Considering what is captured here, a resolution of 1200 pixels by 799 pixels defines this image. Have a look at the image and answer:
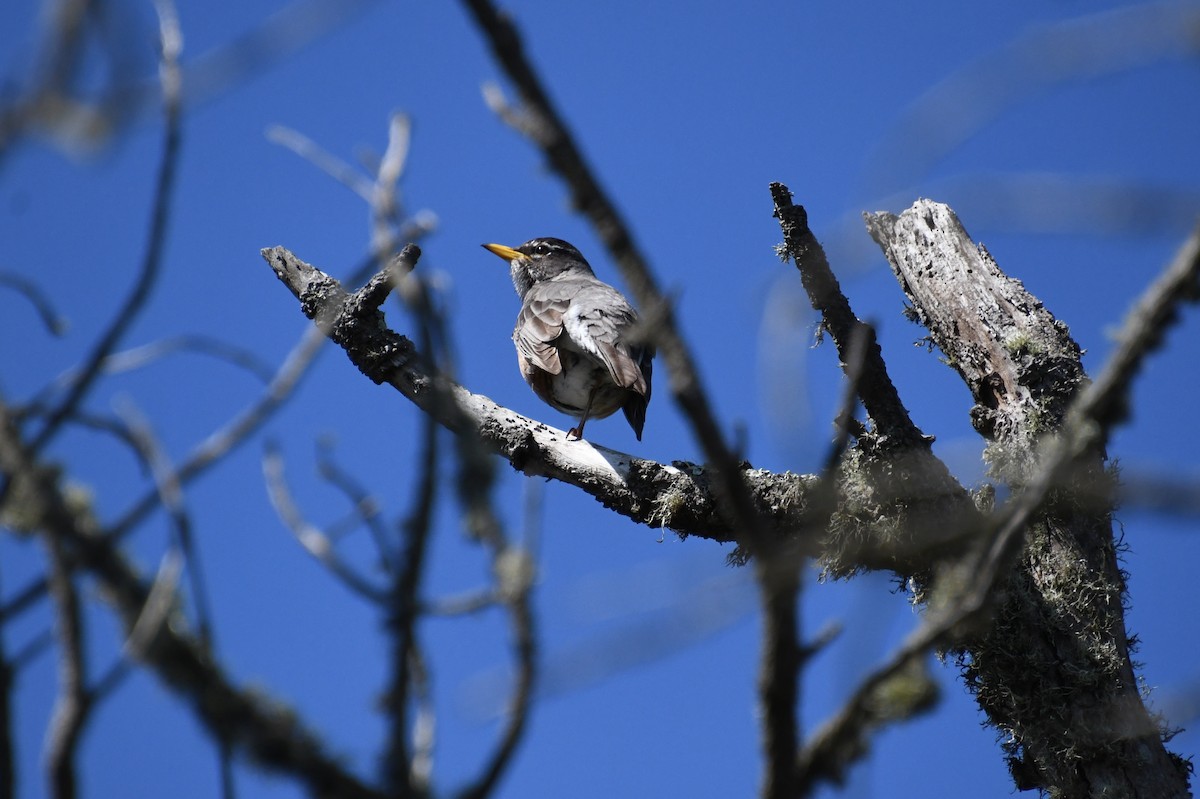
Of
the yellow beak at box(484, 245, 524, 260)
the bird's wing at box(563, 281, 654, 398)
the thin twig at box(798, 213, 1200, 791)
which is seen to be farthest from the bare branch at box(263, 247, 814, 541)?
the yellow beak at box(484, 245, 524, 260)

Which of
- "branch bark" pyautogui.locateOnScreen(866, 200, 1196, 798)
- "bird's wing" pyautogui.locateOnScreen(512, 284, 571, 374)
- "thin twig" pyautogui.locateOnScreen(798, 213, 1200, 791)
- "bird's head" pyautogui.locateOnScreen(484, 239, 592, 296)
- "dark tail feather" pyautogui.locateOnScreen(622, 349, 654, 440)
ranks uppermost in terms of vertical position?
"bird's head" pyautogui.locateOnScreen(484, 239, 592, 296)

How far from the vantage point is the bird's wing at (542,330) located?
21.9ft

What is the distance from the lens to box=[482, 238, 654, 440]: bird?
6.39 m

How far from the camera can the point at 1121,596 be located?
189 inches

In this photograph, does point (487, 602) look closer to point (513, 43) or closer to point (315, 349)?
point (315, 349)

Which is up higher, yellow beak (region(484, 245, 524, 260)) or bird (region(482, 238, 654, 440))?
yellow beak (region(484, 245, 524, 260))

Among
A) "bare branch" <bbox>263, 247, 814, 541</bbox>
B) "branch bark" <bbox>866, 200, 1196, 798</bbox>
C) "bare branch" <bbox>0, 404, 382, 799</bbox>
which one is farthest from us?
"bare branch" <bbox>263, 247, 814, 541</bbox>

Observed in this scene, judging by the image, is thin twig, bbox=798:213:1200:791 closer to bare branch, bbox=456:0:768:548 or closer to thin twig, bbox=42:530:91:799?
bare branch, bbox=456:0:768:548

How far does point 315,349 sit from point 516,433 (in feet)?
10.7

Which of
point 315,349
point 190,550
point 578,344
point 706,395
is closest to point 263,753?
point 190,550

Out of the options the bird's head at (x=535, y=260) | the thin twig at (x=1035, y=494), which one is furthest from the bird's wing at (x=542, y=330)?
the thin twig at (x=1035, y=494)

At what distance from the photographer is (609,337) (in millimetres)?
6496

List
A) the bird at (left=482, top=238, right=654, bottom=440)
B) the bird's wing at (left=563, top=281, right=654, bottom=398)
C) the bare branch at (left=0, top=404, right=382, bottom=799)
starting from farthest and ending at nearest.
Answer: the bird at (left=482, top=238, right=654, bottom=440)
the bird's wing at (left=563, top=281, right=654, bottom=398)
the bare branch at (left=0, top=404, right=382, bottom=799)

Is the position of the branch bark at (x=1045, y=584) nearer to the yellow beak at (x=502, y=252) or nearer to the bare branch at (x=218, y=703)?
the bare branch at (x=218, y=703)
